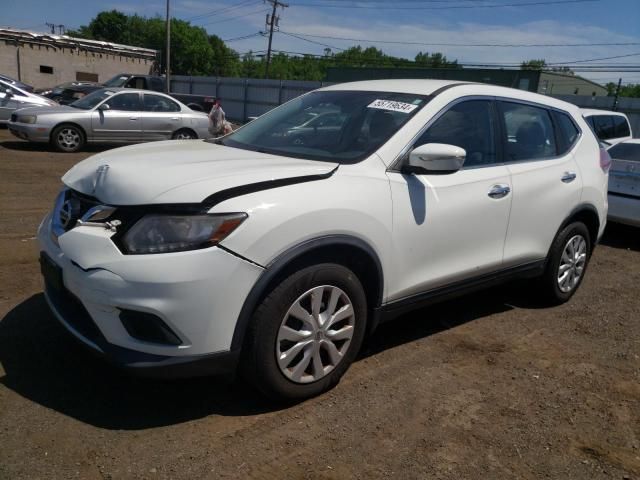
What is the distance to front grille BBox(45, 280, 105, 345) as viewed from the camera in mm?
2766

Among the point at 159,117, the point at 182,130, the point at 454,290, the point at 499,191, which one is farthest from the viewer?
the point at 182,130

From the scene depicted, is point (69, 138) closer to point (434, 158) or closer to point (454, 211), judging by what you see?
point (454, 211)

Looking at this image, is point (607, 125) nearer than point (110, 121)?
Yes

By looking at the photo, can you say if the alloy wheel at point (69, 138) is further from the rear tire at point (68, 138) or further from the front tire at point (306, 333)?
the front tire at point (306, 333)

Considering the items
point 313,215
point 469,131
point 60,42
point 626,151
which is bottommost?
point 313,215

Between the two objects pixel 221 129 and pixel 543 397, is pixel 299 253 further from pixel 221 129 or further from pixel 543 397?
pixel 221 129

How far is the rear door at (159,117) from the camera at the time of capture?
523 inches

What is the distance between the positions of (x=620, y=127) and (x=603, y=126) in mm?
946

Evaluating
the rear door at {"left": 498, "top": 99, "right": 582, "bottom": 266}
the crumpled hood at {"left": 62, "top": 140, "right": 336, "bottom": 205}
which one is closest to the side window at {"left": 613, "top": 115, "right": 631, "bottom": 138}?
the rear door at {"left": 498, "top": 99, "right": 582, "bottom": 266}

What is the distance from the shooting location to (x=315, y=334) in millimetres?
3033

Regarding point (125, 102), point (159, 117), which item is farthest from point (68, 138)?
point (159, 117)

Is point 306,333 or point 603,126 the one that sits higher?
point 603,126

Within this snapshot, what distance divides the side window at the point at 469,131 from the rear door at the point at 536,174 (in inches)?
7.0

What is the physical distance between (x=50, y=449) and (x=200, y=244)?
45.7 inches
